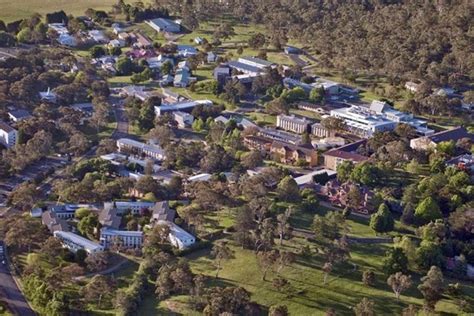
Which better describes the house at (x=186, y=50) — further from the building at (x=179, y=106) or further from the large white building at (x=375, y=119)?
the large white building at (x=375, y=119)

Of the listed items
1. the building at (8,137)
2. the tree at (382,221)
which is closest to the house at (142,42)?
the building at (8,137)

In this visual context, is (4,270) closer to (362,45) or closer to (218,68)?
(218,68)

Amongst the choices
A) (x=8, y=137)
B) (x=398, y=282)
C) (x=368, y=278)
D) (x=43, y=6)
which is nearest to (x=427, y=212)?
(x=368, y=278)

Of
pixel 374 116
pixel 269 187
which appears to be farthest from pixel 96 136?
pixel 374 116

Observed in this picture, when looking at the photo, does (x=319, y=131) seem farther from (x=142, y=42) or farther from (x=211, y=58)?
(x=142, y=42)

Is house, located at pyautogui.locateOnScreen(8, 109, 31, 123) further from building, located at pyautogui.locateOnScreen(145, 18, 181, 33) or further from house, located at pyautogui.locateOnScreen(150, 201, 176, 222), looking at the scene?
building, located at pyautogui.locateOnScreen(145, 18, 181, 33)
